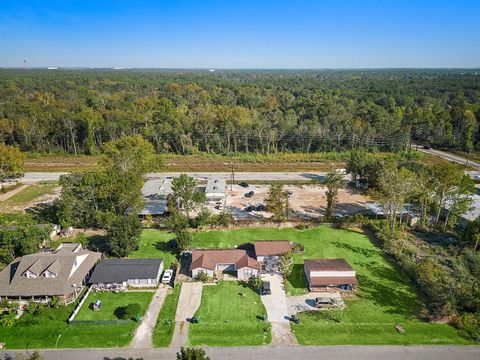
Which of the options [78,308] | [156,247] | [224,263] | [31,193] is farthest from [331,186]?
[31,193]

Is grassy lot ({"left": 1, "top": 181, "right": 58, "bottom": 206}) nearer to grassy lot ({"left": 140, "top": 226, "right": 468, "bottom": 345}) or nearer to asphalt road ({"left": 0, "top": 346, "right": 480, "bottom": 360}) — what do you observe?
grassy lot ({"left": 140, "top": 226, "right": 468, "bottom": 345})

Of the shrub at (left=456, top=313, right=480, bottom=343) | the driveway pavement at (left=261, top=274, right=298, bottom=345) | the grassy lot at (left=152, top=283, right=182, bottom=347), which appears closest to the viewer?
the grassy lot at (left=152, top=283, right=182, bottom=347)

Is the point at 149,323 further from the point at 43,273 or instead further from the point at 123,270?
the point at 43,273

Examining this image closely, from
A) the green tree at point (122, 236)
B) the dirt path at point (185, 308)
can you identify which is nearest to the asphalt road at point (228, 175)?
the green tree at point (122, 236)

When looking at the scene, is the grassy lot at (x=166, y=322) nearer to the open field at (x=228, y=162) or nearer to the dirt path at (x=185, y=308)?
the dirt path at (x=185, y=308)

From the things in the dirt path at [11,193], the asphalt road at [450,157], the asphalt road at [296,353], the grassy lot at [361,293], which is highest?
the asphalt road at [296,353]

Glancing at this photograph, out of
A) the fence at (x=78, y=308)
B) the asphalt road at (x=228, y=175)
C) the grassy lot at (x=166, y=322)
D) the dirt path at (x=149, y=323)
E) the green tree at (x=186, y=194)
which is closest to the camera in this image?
the dirt path at (x=149, y=323)

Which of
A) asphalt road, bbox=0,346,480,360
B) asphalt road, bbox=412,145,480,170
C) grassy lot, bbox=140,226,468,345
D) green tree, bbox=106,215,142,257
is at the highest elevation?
green tree, bbox=106,215,142,257

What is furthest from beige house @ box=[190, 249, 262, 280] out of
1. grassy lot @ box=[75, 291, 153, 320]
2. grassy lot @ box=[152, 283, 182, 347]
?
grassy lot @ box=[75, 291, 153, 320]
